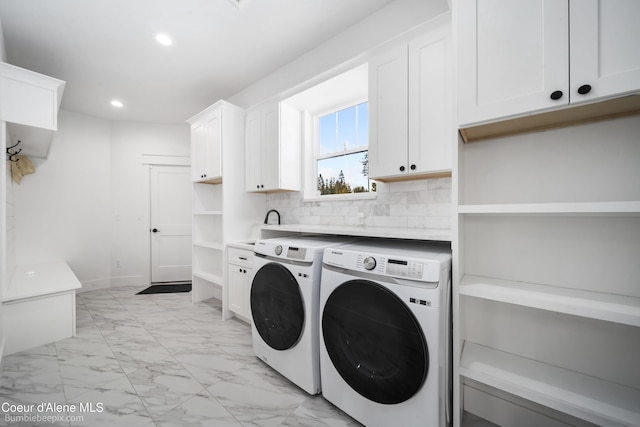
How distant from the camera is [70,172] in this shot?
153 inches

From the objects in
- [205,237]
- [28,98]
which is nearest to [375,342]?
[205,237]

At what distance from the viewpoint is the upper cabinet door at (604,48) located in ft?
2.96

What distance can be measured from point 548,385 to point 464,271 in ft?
1.96

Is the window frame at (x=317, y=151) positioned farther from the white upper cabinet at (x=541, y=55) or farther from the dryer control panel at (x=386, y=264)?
the white upper cabinet at (x=541, y=55)

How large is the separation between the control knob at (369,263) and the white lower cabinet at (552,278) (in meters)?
0.39

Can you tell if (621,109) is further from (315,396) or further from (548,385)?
(315,396)

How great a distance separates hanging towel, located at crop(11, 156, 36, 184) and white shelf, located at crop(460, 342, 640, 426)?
4.85m

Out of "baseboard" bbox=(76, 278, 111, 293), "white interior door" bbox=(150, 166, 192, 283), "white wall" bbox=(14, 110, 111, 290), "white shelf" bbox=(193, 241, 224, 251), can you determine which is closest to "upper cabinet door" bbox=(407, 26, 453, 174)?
"white shelf" bbox=(193, 241, 224, 251)

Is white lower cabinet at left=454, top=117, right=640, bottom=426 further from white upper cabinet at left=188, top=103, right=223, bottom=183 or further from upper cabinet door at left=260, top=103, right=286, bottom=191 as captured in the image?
white upper cabinet at left=188, top=103, right=223, bottom=183

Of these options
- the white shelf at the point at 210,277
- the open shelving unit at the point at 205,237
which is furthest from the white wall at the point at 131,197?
the white shelf at the point at 210,277

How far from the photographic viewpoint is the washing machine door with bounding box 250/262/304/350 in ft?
5.49

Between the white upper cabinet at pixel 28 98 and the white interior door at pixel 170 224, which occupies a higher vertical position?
the white upper cabinet at pixel 28 98

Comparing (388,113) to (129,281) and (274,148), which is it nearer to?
(274,148)

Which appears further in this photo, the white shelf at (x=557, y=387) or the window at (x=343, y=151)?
the window at (x=343, y=151)
